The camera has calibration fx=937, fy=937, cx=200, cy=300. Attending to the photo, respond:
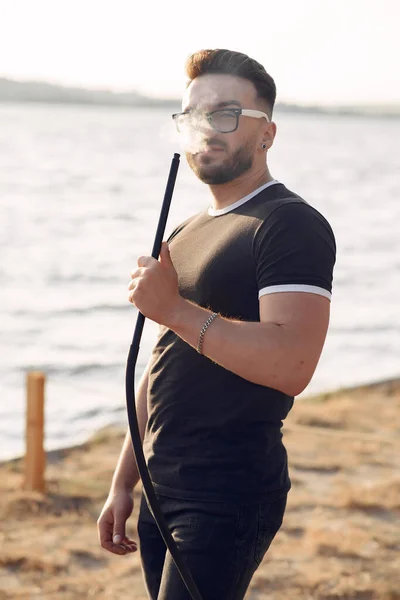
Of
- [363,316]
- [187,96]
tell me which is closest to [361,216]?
[363,316]

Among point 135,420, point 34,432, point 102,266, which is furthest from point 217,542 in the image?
point 102,266

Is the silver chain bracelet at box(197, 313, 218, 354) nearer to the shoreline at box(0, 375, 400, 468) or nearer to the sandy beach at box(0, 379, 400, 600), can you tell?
the sandy beach at box(0, 379, 400, 600)

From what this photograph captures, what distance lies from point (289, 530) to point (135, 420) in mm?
3998

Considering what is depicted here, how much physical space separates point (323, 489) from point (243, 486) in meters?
5.13

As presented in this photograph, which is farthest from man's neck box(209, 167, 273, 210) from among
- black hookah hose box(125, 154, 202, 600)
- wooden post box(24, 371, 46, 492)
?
wooden post box(24, 371, 46, 492)

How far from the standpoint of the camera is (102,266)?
28219 mm

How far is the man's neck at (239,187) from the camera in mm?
2135

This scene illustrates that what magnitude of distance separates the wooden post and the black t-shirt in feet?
11.4

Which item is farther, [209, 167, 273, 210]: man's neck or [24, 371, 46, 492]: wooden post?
[24, 371, 46, 492]: wooden post

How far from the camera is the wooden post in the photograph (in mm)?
5504

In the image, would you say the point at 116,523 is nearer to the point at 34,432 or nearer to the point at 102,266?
the point at 34,432

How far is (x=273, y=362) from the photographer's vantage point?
185 centimetres

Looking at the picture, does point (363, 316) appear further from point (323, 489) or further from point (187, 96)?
point (187, 96)

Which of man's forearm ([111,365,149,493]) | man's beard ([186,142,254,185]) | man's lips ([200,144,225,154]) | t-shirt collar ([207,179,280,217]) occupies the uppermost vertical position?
man's lips ([200,144,225,154])
